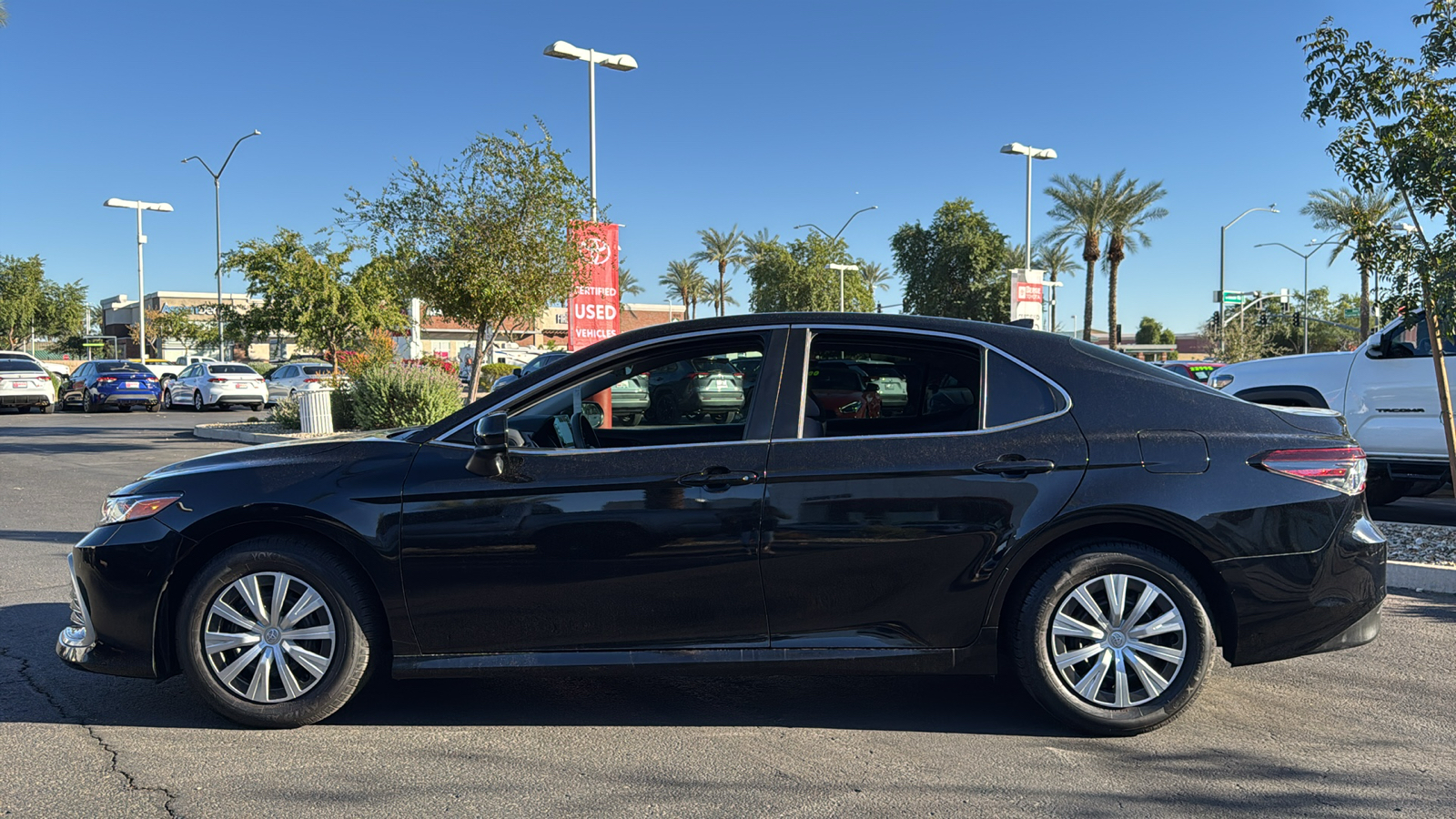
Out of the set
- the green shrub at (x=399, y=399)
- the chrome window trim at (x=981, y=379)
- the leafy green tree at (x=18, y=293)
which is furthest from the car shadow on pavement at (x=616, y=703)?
the leafy green tree at (x=18, y=293)

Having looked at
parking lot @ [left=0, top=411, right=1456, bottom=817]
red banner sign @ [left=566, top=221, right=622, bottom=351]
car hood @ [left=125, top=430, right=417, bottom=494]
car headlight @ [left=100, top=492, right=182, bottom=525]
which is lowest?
parking lot @ [left=0, top=411, right=1456, bottom=817]

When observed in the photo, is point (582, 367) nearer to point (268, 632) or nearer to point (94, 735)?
point (268, 632)

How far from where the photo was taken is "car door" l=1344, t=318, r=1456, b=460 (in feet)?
29.3

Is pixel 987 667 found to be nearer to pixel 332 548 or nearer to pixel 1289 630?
pixel 1289 630

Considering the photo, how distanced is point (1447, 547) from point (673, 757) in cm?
638

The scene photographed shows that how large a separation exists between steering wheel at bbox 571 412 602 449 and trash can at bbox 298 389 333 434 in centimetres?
1630

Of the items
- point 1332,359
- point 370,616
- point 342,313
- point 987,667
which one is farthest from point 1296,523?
point 342,313

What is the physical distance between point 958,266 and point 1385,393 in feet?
139

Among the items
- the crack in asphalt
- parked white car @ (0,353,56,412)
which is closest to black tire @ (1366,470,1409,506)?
the crack in asphalt

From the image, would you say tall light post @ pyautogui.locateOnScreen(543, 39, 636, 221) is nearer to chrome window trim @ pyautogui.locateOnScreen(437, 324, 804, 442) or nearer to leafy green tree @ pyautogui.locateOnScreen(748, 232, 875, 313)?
chrome window trim @ pyautogui.locateOnScreen(437, 324, 804, 442)

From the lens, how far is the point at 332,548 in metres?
4.23

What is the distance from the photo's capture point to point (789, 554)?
406 cm

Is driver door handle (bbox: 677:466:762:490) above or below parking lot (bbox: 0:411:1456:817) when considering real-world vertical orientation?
above

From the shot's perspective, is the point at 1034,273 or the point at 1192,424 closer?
the point at 1192,424
